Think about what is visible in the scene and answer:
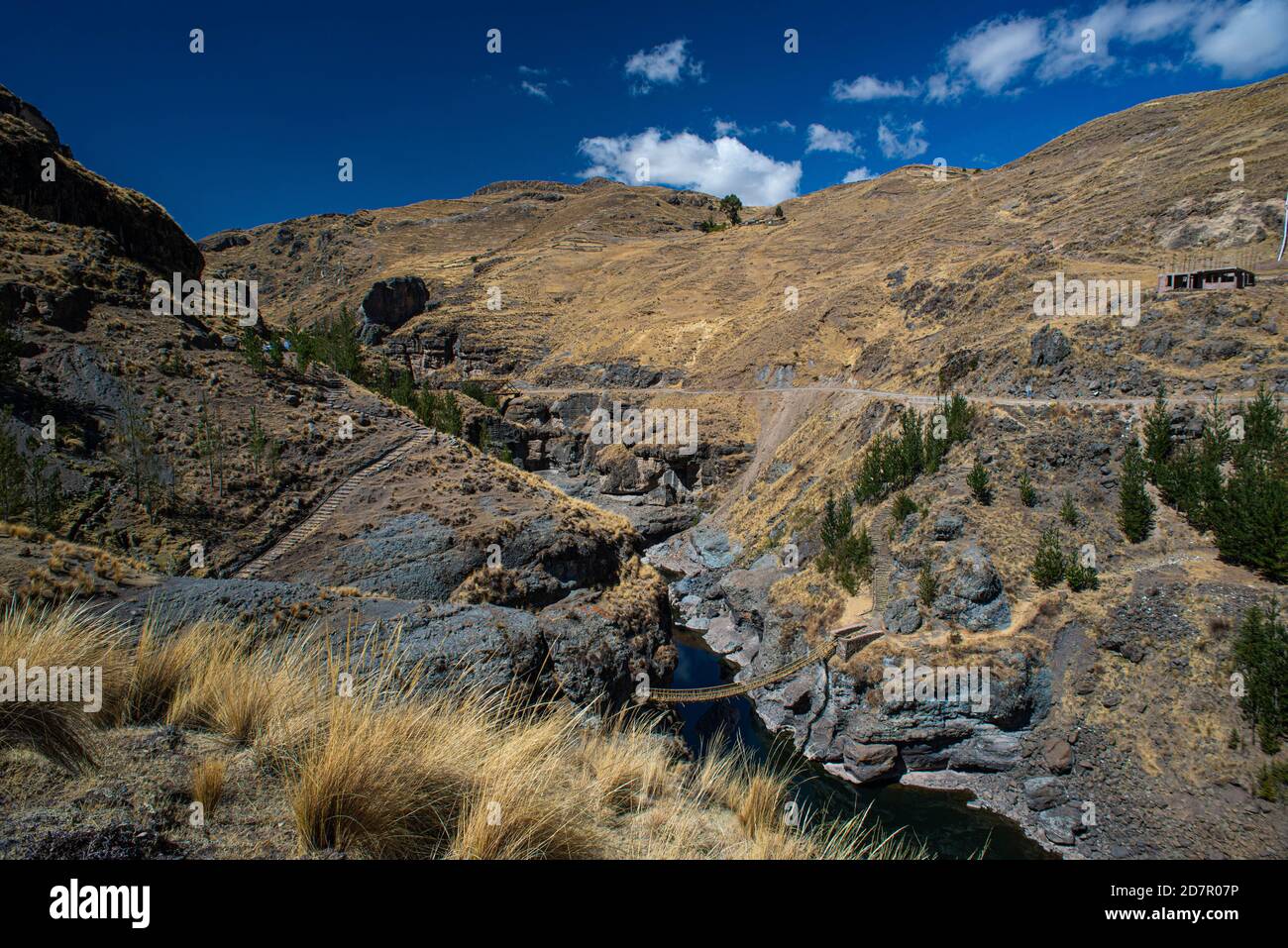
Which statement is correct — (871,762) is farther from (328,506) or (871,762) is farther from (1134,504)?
(328,506)

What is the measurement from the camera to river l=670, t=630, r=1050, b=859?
1677 centimetres

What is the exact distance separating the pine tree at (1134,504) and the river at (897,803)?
1105cm

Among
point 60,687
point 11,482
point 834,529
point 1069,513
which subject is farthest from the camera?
point 834,529

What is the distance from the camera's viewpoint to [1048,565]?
2102 centimetres

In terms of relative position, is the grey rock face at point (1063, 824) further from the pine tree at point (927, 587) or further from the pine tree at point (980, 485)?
the pine tree at point (980, 485)

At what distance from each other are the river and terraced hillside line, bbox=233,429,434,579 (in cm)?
1325

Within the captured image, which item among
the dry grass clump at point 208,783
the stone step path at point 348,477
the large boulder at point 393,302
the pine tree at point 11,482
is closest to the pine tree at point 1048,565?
the stone step path at point 348,477

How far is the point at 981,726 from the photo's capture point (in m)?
19.2

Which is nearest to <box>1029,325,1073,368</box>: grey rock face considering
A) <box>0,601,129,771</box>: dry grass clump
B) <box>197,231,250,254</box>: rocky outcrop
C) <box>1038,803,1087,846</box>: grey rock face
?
<box>1038,803,1087,846</box>: grey rock face

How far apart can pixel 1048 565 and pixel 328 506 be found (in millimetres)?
24879

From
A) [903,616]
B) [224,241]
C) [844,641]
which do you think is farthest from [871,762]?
[224,241]
